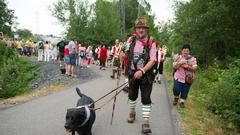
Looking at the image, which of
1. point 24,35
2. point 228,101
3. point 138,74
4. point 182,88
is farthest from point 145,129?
point 24,35

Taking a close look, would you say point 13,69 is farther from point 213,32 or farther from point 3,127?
point 3,127

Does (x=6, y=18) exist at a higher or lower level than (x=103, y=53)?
higher

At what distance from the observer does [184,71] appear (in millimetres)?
10148

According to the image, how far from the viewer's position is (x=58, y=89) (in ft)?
46.4

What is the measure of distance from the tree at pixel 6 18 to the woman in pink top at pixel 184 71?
40.5 m

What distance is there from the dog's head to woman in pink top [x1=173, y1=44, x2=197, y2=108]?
4.65 metres

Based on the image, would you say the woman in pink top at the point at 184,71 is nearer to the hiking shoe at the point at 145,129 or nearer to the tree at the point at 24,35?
the hiking shoe at the point at 145,129

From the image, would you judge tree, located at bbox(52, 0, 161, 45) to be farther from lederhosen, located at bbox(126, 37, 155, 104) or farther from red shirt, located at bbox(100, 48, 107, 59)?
lederhosen, located at bbox(126, 37, 155, 104)

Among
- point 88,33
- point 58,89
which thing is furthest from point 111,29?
point 58,89

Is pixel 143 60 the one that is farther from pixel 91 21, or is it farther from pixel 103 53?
pixel 91 21

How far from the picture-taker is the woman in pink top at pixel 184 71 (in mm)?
10016

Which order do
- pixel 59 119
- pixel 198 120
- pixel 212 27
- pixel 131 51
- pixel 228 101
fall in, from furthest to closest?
pixel 212 27
pixel 228 101
pixel 198 120
pixel 59 119
pixel 131 51

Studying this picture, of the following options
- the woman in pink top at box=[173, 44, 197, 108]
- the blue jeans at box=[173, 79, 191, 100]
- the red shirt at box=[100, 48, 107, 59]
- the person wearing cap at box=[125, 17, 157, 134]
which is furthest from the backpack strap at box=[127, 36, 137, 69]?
the red shirt at box=[100, 48, 107, 59]

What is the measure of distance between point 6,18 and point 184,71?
1709 inches
